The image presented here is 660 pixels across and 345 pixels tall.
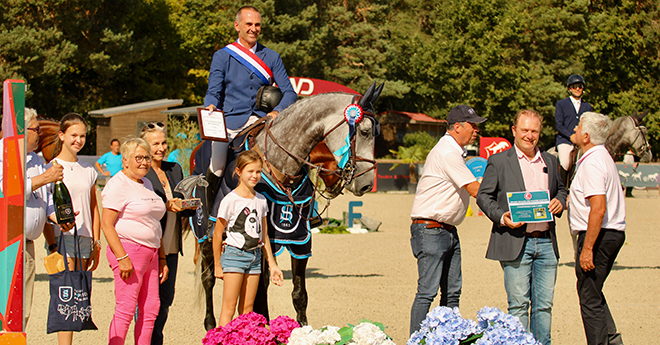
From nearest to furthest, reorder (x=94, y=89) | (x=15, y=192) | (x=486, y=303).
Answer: (x=15, y=192) → (x=486, y=303) → (x=94, y=89)

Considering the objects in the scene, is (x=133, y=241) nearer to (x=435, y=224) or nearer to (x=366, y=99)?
(x=366, y=99)

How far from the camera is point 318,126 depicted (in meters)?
4.96

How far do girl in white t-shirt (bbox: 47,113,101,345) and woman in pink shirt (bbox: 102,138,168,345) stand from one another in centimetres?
23

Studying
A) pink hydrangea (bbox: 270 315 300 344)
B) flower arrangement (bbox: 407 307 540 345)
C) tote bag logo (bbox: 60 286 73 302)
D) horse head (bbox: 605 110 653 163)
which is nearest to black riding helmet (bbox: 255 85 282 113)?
tote bag logo (bbox: 60 286 73 302)

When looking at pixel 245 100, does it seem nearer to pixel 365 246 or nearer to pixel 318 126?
pixel 318 126

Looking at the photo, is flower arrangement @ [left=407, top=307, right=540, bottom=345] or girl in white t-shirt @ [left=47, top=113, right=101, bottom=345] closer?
flower arrangement @ [left=407, top=307, right=540, bottom=345]

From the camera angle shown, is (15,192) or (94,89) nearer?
(15,192)

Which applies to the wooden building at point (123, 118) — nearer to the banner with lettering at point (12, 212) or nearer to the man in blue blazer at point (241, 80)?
the man in blue blazer at point (241, 80)

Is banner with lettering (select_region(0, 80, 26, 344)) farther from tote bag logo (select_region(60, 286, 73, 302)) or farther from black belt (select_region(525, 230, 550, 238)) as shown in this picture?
black belt (select_region(525, 230, 550, 238))

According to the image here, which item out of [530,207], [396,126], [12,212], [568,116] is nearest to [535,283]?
[530,207]

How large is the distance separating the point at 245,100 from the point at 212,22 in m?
34.4

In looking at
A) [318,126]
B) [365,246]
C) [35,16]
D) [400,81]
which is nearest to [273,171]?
[318,126]

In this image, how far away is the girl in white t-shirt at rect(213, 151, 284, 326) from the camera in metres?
4.46

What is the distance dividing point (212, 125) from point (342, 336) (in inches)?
89.2
